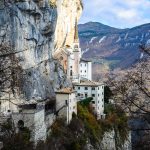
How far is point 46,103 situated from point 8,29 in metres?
9.83

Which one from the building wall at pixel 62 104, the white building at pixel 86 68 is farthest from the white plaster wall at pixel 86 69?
the building wall at pixel 62 104

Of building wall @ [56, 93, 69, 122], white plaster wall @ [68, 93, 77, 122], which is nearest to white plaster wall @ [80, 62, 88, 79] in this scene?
white plaster wall @ [68, 93, 77, 122]

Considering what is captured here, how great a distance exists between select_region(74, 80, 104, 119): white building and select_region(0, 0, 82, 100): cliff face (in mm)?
3290

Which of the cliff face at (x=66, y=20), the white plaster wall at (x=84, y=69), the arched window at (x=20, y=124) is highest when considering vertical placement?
the cliff face at (x=66, y=20)

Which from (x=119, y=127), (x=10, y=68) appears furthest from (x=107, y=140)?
(x=10, y=68)

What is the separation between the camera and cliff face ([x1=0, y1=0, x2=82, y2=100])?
55.9 metres

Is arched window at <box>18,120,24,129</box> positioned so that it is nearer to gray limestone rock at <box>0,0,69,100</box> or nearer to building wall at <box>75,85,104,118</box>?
gray limestone rock at <box>0,0,69,100</box>

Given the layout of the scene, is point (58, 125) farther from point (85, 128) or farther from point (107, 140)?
point (107, 140)

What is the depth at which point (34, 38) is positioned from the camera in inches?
2376

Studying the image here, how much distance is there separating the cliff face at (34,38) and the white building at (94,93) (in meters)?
3.29

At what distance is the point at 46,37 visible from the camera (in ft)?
210

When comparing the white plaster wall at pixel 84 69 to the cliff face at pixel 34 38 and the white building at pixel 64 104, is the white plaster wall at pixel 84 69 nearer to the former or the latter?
the cliff face at pixel 34 38

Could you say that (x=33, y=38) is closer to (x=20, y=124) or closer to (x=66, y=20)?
(x=66, y=20)

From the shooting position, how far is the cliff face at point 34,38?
183 ft
